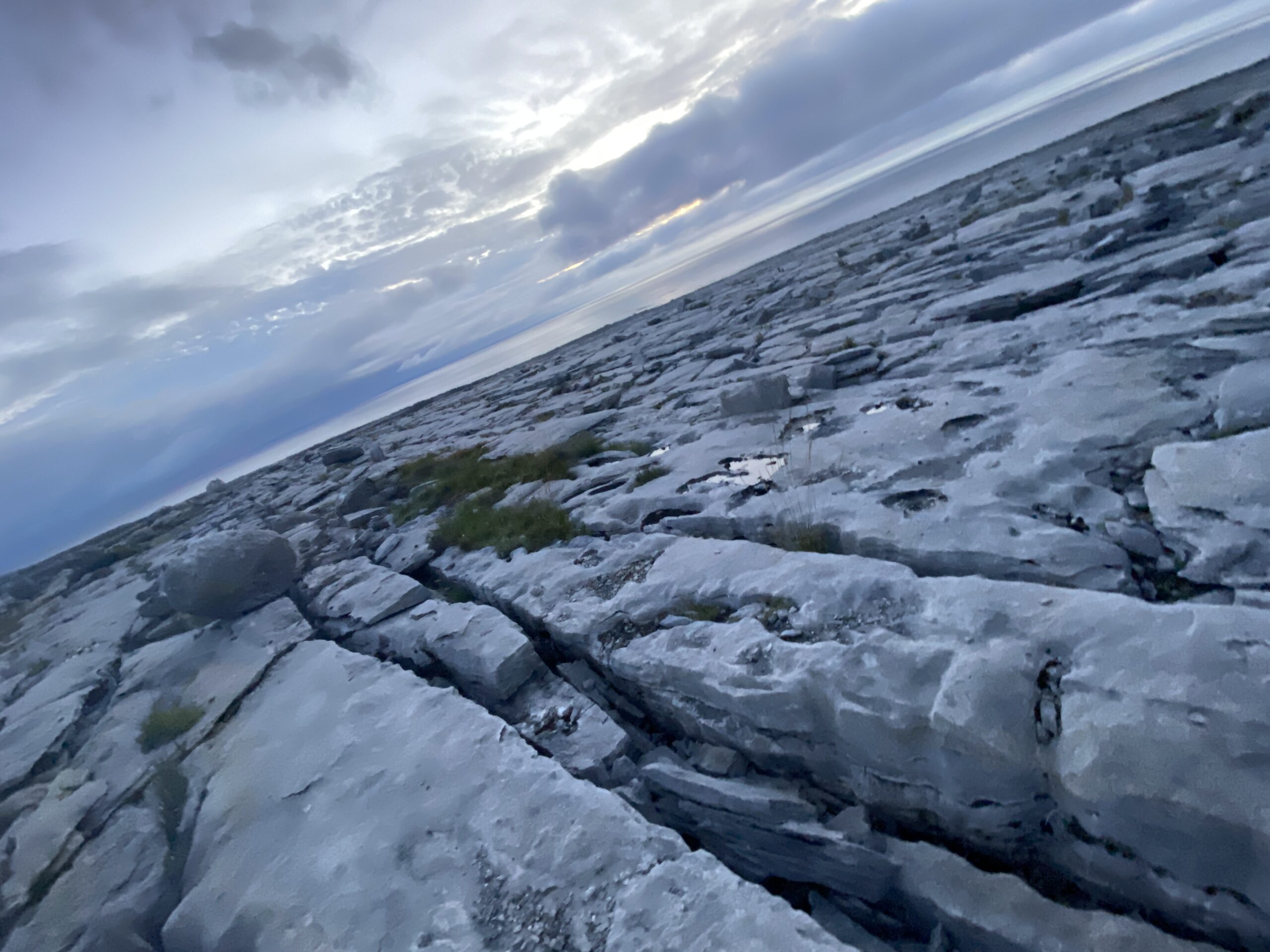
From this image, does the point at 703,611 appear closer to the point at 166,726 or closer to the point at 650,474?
the point at 650,474

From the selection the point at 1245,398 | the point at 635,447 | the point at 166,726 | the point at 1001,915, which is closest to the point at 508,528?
the point at 635,447

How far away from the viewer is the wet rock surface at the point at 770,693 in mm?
2242

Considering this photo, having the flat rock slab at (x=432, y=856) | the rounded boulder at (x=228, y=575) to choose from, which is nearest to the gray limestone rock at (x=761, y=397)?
the flat rock slab at (x=432, y=856)

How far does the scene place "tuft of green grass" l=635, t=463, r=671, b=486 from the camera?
22.3 feet

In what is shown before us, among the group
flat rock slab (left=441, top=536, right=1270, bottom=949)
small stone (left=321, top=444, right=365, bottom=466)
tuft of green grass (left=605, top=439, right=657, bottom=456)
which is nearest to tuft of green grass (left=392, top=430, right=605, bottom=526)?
tuft of green grass (left=605, top=439, right=657, bottom=456)

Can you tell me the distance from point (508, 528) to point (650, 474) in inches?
70.1

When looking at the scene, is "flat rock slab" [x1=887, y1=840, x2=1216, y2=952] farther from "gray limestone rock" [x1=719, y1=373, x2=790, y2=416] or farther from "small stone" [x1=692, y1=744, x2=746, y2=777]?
"gray limestone rock" [x1=719, y1=373, x2=790, y2=416]

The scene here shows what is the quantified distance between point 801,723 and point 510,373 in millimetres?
39500

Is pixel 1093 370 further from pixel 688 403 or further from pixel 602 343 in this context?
pixel 602 343

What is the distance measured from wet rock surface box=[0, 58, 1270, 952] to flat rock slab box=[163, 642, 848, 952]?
2cm

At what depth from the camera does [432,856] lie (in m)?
2.83

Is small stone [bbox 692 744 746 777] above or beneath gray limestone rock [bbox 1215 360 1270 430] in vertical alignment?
beneath

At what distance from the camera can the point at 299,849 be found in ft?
10.4

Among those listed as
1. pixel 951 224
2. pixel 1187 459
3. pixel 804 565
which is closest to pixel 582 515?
pixel 804 565
